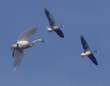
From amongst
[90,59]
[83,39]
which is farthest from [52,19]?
[90,59]

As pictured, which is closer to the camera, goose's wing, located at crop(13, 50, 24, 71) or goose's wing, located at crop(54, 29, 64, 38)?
goose's wing, located at crop(13, 50, 24, 71)

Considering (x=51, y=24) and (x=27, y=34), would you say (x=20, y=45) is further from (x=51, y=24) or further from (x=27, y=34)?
(x=51, y=24)

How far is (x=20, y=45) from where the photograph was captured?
32.5 meters

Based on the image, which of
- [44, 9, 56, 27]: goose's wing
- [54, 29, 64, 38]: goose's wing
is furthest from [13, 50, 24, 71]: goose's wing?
[54, 29, 64, 38]: goose's wing

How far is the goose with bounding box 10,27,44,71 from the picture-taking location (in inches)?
1278

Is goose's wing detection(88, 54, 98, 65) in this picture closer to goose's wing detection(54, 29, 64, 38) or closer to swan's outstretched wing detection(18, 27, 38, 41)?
goose's wing detection(54, 29, 64, 38)

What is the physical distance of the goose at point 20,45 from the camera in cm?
3247

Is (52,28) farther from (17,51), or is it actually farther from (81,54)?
(17,51)

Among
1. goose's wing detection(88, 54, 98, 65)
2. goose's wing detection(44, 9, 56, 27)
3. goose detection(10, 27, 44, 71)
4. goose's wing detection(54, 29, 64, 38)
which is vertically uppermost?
goose's wing detection(44, 9, 56, 27)

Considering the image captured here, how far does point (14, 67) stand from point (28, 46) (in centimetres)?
401

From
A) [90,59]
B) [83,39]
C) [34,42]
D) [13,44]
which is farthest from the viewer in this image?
[90,59]

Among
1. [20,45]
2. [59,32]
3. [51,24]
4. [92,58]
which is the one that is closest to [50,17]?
[51,24]

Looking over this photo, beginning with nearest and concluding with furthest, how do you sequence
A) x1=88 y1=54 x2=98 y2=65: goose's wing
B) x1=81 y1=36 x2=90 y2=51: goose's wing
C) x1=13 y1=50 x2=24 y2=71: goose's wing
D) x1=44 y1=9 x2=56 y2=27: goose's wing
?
x1=13 y1=50 x2=24 y2=71: goose's wing, x1=81 y1=36 x2=90 y2=51: goose's wing, x1=88 y1=54 x2=98 y2=65: goose's wing, x1=44 y1=9 x2=56 y2=27: goose's wing

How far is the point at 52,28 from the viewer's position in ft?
162
